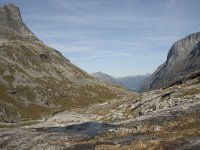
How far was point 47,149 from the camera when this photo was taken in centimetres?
4606

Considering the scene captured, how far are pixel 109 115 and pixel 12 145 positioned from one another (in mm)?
44410

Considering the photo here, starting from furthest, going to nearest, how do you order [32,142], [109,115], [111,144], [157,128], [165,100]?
[109,115], [165,100], [32,142], [157,128], [111,144]

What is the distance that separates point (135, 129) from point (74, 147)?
1118 centimetres

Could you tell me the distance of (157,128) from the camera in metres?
48.8

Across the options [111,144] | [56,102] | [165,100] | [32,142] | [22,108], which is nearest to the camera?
[111,144]

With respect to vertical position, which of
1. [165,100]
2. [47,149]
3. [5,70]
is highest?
[5,70]

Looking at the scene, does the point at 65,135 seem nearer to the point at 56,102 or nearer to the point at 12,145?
the point at 12,145

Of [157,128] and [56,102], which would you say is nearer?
[157,128]

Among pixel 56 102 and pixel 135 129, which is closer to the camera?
pixel 135 129

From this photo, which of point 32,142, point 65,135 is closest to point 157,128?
point 65,135

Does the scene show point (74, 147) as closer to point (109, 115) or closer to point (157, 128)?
point (157, 128)

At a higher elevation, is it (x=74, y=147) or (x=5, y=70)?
(x=5, y=70)

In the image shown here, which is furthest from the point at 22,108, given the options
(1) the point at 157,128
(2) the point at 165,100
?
(1) the point at 157,128

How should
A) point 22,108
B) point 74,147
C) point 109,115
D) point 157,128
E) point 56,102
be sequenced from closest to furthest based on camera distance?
point 74,147 → point 157,128 → point 109,115 → point 22,108 → point 56,102
